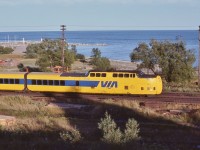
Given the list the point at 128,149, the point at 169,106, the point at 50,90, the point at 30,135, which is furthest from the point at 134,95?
the point at 128,149

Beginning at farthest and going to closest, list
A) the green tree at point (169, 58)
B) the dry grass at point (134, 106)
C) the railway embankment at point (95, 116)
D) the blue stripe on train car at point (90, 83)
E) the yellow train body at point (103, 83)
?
the green tree at point (169, 58)
the blue stripe on train car at point (90, 83)
the yellow train body at point (103, 83)
the dry grass at point (134, 106)
the railway embankment at point (95, 116)

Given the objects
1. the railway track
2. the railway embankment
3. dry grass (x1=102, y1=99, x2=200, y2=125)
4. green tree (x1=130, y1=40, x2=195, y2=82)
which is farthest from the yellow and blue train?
green tree (x1=130, y1=40, x2=195, y2=82)

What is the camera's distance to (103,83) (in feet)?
108

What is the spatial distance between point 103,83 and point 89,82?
1.13 meters

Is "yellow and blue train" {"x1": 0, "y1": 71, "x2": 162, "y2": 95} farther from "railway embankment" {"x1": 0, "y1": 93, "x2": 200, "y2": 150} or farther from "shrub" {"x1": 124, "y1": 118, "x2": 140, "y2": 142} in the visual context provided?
"shrub" {"x1": 124, "y1": 118, "x2": 140, "y2": 142}

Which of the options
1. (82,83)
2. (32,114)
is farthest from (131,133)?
(82,83)

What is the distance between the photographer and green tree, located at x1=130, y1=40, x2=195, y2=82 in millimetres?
46781

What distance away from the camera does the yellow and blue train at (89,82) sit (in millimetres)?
32469

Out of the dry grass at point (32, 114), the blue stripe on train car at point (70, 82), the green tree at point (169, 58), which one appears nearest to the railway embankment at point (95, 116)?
the dry grass at point (32, 114)

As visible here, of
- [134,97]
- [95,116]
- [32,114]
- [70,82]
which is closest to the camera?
[95,116]

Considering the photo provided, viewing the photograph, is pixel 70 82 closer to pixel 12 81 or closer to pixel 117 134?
pixel 12 81

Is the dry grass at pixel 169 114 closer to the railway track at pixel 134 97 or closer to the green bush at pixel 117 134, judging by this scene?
the railway track at pixel 134 97

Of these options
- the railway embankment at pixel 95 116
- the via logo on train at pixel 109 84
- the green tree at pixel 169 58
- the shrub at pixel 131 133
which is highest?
the green tree at pixel 169 58

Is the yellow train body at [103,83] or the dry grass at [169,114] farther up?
the yellow train body at [103,83]
